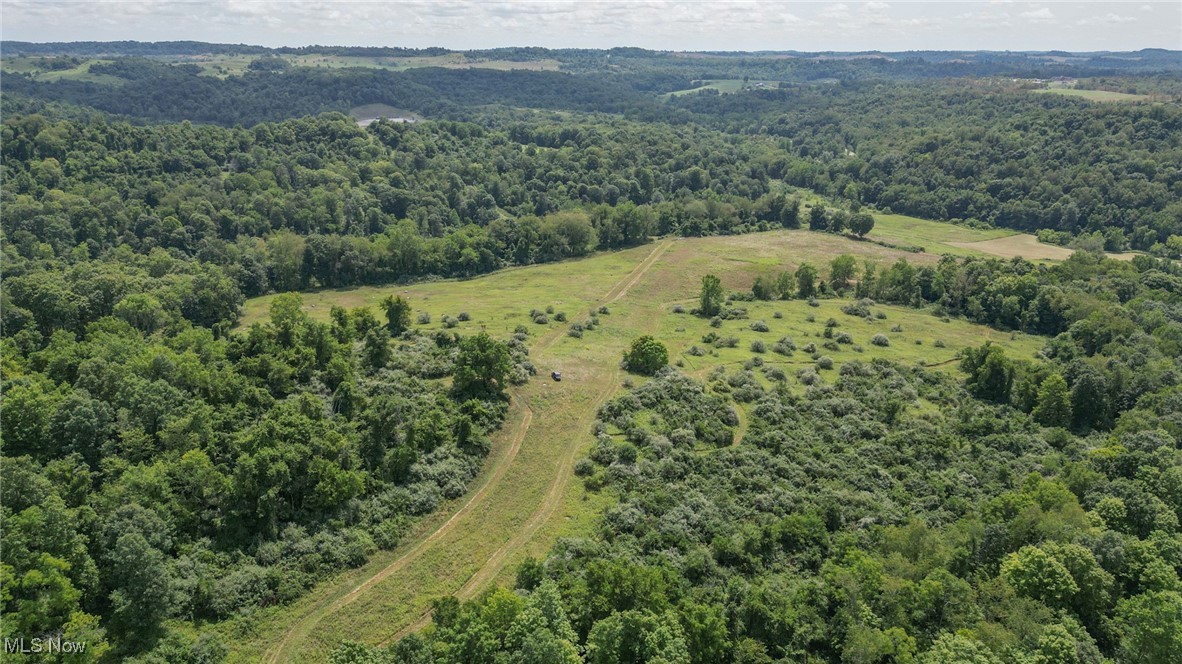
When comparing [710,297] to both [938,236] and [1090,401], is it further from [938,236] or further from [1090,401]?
[938,236]

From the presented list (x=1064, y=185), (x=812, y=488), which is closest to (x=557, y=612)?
(x=812, y=488)

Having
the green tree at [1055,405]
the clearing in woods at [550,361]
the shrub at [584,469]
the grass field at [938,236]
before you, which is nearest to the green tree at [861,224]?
the grass field at [938,236]

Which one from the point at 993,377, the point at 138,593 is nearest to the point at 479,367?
the point at 138,593

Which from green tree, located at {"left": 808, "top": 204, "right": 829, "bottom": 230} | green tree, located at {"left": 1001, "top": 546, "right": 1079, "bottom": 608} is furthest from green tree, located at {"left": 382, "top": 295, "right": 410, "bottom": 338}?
green tree, located at {"left": 808, "top": 204, "right": 829, "bottom": 230}

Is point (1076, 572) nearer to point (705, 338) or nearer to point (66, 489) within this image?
point (705, 338)

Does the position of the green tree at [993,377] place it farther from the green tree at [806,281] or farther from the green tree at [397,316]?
the green tree at [397,316]

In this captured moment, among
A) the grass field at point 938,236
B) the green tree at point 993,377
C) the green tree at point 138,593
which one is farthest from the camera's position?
the grass field at point 938,236
